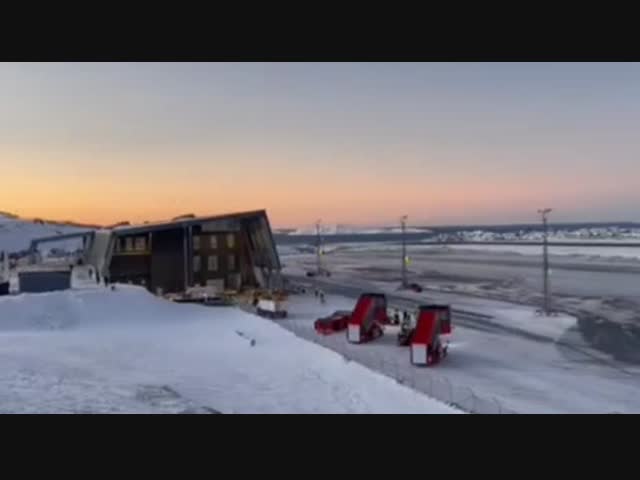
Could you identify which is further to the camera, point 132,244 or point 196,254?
point 196,254

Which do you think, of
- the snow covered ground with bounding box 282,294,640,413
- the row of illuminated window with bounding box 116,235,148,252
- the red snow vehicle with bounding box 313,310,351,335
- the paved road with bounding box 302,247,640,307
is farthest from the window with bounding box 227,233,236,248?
the paved road with bounding box 302,247,640,307

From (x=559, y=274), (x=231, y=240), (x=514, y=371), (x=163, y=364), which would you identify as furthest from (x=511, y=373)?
(x=559, y=274)

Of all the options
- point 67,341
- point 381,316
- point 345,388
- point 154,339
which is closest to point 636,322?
point 381,316

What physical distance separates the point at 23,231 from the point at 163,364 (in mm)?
78743

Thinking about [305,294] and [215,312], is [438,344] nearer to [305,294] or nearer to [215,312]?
[215,312]

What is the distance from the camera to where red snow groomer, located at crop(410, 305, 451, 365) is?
73.5 feet

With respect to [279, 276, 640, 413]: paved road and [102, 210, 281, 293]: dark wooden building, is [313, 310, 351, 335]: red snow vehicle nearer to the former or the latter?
[279, 276, 640, 413]: paved road

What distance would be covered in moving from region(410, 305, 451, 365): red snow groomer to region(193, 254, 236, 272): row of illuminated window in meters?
23.3

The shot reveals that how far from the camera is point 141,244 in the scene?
43.5 m

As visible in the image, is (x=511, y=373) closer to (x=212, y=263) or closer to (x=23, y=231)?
(x=212, y=263)

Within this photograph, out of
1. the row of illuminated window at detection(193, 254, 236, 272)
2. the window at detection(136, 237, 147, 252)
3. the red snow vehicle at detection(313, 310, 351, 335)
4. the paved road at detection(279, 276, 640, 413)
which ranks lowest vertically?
the paved road at detection(279, 276, 640, 413)

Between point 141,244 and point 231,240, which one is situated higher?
point 231,240

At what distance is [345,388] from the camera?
55.9 feet

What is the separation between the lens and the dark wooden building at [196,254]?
4288 centimetres
